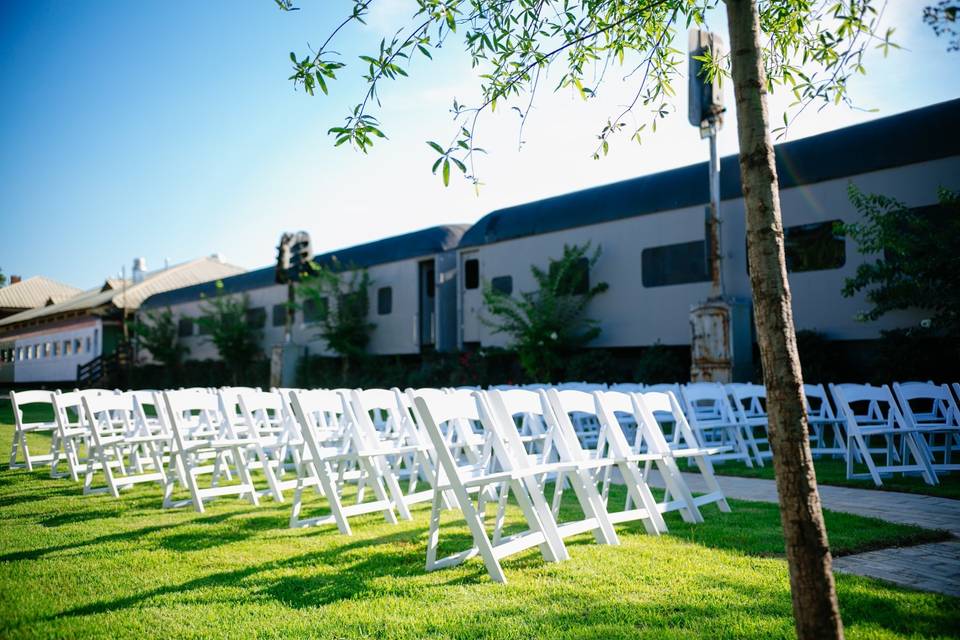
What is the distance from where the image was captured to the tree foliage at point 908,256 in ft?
25.3

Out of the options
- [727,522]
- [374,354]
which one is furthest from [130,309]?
[727,522]

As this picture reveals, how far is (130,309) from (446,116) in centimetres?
2987

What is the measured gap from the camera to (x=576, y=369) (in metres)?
12.2

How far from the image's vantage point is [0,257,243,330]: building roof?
95.7 ft

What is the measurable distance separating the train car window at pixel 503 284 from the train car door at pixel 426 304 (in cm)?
202

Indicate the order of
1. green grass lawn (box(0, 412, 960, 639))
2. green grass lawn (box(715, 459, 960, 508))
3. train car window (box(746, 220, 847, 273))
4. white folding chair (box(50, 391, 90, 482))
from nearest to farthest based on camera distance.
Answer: green grass lawn (box(0, 412, 960, 639)) → green grass lawn (box(715, 459, 960, 508)) → white folding chair (box(50, 391, 90, 482)) → train car window (box(746, 220, 847, 273))

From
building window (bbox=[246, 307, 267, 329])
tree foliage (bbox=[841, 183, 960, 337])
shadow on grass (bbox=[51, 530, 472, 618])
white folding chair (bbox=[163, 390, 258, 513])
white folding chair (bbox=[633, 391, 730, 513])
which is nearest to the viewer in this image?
shadow on grass (bbox=[51, 530, 472, 618])

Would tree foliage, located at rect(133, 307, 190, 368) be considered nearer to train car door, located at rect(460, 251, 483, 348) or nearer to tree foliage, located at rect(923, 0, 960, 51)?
train car door, located at rect(460, 251, 483, 348)

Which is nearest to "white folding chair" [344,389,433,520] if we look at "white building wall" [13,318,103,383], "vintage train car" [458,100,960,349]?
"vintage train car" [458,100,960,349]

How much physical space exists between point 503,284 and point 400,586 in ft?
36.0

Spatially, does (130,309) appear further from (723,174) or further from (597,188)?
(723,174)

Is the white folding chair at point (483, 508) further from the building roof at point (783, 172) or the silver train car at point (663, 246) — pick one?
the building roof at point (783, 172)

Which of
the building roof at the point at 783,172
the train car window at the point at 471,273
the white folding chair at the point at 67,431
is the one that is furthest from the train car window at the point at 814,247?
the white folding chair at the point at 67,431

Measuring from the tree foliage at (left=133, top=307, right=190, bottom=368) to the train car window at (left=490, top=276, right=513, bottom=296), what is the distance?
51.1ft
